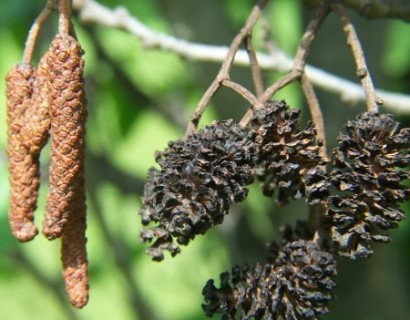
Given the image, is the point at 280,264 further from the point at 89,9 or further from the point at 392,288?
the point at 392,288

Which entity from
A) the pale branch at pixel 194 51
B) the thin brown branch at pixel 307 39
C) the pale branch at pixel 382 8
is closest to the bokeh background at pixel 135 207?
the pale branch at pixel 194 51

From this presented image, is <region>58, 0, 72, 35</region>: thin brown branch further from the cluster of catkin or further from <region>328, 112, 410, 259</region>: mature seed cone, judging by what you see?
<region>328, 112, 410, 259</region>: mature seed cone

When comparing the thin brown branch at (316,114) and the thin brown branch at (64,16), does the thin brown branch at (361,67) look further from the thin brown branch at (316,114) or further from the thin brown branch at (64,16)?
the thin brown branch at (64,16)

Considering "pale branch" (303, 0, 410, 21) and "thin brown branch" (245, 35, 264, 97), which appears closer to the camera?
"thin brown branch" (245, 35, 264, 97)

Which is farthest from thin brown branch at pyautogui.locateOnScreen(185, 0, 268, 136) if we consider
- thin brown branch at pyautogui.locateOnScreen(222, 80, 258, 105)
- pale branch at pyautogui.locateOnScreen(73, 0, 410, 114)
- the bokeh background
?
the bokeh background

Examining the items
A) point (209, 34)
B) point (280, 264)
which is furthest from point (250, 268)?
point (209, 34)

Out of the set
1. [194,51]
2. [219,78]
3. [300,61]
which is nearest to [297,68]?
[300,61]

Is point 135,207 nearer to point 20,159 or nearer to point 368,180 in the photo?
point 20,159
